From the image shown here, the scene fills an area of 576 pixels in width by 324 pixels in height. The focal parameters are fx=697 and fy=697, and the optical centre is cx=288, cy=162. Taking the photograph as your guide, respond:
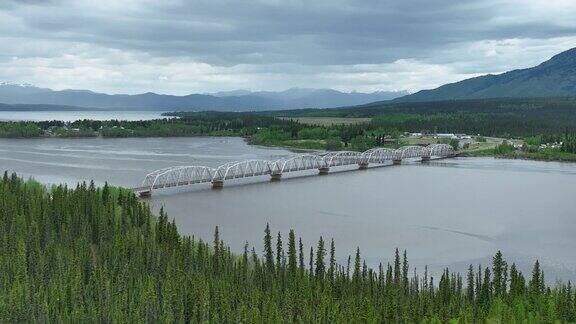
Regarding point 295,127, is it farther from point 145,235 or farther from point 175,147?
point 145,235

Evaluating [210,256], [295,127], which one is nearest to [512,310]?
[210,256]

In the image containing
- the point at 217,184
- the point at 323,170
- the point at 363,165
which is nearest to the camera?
the point at 217,184

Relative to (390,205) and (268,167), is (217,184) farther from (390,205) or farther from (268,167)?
(390,205)

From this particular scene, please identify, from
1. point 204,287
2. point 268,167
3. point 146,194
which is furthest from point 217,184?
point 204,287

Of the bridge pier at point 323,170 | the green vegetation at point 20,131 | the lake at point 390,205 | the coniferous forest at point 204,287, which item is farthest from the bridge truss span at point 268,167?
the green vegetation at point 20,131

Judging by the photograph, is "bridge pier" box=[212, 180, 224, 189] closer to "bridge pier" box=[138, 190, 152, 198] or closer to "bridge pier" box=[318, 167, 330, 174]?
"bridge pier" box=[138, 190, 152, 198]

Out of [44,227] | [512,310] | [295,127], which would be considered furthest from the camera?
[295,127]
